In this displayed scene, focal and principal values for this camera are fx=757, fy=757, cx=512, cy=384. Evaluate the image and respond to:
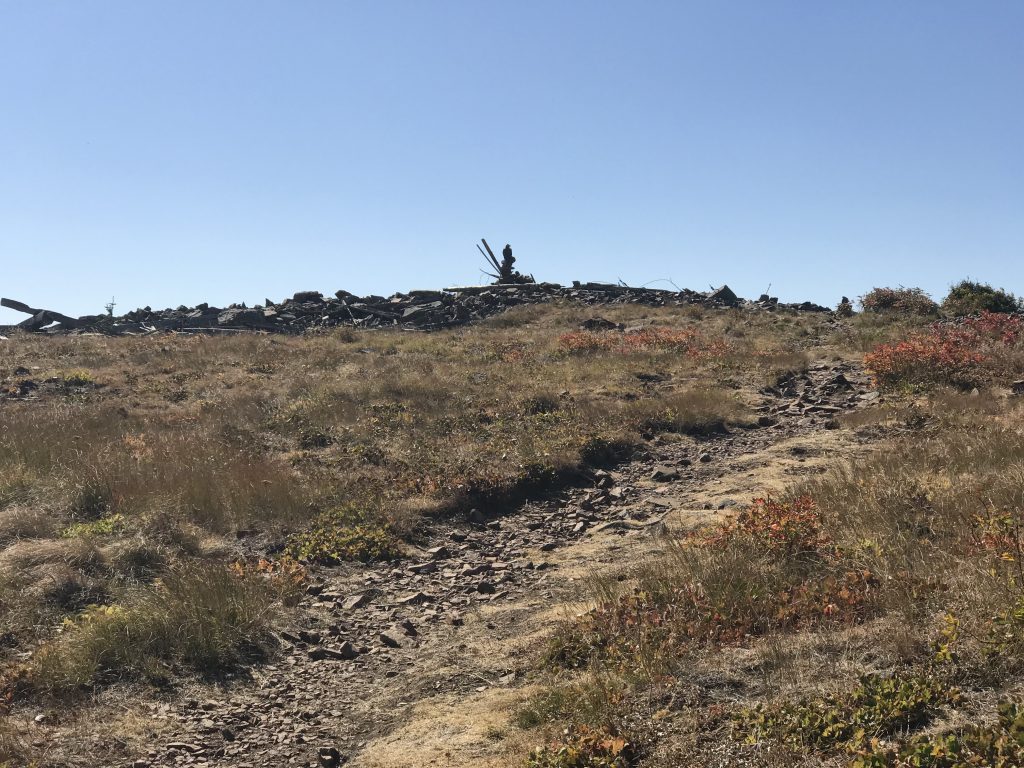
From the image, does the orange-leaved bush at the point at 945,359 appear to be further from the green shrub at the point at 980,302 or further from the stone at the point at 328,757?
the stone at the point at 328,757

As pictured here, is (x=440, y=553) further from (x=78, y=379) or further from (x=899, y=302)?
(x=899, y=302)

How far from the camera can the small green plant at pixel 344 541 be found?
9000 millimetres

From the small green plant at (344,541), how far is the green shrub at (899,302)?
875 inches

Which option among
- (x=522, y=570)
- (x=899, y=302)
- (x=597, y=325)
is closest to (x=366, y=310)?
(x=597, y=325)

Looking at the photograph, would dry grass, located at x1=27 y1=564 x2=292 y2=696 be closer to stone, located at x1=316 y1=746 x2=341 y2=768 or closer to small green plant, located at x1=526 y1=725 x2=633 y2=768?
stone, located at x1=316 y1=746 x2=341 y2=768

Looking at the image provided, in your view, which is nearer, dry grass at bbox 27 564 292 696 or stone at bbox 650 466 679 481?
dry grass at bbox 27 564 292 696

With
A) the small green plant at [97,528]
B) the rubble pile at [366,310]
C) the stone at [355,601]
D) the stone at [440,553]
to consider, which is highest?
the rubble pile at [366,310]

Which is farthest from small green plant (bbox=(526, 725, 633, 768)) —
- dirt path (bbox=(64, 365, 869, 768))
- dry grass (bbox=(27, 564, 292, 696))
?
dry grass (bbox=(27, 564, 292, 696))

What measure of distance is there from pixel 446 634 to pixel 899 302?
974 inches

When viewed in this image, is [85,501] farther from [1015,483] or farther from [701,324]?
[701,324]

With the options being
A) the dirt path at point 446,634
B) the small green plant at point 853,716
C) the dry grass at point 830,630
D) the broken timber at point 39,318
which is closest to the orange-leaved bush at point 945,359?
the dirt path at point 446,634

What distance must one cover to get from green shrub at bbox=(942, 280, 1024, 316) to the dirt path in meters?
15.2

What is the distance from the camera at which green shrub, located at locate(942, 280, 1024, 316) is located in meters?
24.7

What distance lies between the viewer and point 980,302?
81.5 ft
